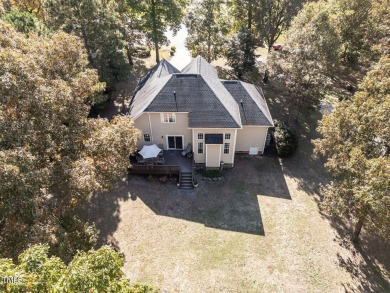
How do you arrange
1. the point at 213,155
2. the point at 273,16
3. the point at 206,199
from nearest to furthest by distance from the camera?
the point at 206,199 < the point at 213,155 < the point at 273,16

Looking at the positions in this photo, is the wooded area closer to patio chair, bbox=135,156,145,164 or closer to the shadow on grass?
the shadow on grass

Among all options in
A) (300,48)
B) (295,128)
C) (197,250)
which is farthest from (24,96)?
(295,128)

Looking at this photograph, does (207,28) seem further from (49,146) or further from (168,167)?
(49,146)

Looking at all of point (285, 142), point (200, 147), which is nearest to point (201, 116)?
point (200, 147)

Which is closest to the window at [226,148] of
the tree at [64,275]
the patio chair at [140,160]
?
the patio chair at [140,160]

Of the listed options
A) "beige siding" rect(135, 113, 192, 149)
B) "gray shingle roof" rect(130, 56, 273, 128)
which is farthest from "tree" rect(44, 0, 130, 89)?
"beige siding" rect(135, 113, 192, 149)

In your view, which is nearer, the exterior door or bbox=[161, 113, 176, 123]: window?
bbox=[161, 113, 176, 123]: window
